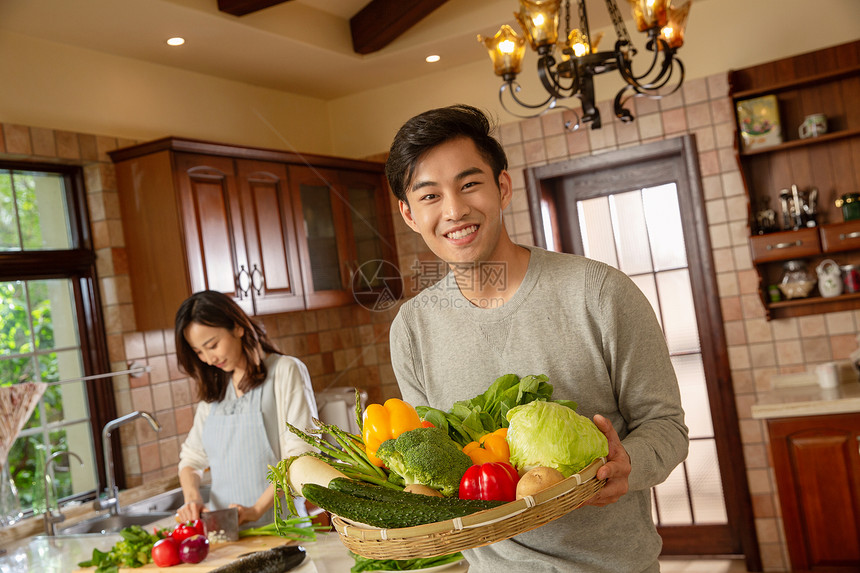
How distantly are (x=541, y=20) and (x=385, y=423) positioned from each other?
1.40 metres

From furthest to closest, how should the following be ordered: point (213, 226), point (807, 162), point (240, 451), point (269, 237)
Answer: point (269, 237)
point (807, 162)
point (213, 226)
point (240, 451)

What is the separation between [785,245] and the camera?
11.4ft

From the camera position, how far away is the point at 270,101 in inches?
166

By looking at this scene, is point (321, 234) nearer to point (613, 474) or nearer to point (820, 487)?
point (820, 487)

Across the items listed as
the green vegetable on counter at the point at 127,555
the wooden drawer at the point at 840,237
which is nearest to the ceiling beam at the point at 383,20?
the wooden drawer at the point at 840,237

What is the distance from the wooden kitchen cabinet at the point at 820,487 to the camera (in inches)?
124

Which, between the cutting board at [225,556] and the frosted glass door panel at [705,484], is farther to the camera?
the frosted glass door panel at [705,484]

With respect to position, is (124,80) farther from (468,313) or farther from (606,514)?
(606,514)

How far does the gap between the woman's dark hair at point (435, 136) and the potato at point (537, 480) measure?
0.53 m

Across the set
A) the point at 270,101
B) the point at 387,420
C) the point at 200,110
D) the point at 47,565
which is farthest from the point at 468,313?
the point at 270,101

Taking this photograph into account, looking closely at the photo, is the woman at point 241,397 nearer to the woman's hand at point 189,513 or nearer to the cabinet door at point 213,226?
the woman's hand at point 189,513

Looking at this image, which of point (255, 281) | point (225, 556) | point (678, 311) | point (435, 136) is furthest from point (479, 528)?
point (678, 311)

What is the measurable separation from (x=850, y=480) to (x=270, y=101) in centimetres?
333

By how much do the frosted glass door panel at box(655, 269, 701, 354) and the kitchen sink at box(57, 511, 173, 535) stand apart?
2557 mm
